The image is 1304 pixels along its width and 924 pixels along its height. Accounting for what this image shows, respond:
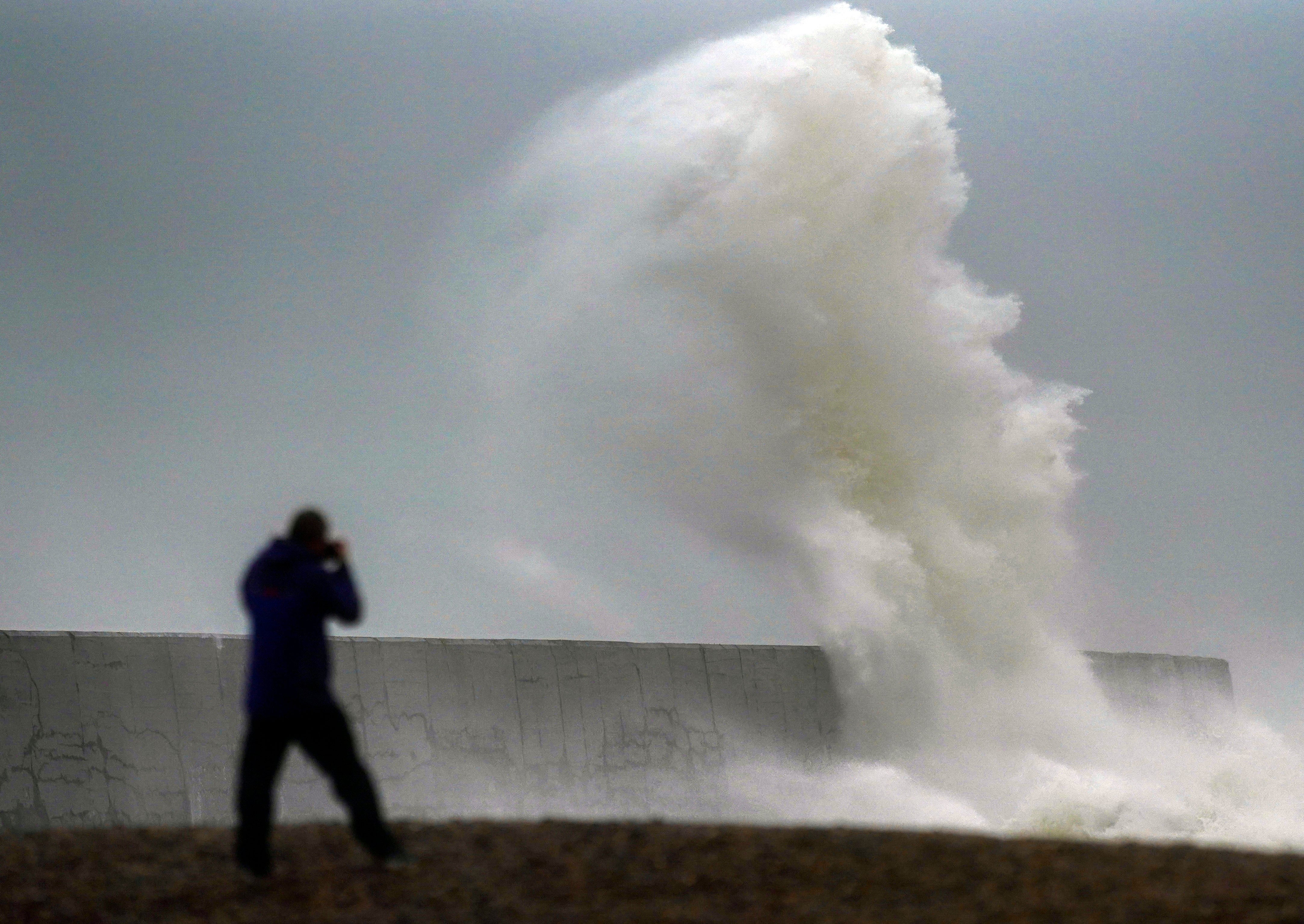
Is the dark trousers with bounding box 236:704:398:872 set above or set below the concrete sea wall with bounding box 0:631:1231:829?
below

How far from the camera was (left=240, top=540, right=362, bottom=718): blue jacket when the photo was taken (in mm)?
9359

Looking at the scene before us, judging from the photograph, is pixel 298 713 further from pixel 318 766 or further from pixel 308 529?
pixel 308 529

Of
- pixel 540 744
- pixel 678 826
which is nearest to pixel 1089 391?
pixel 540 744

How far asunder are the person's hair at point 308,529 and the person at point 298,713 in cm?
10

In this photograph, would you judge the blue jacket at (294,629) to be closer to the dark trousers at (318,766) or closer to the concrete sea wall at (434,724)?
the dark trousers at (318,766)

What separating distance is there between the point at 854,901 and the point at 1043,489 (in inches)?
765

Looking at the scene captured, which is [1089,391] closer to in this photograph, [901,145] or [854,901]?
[901,145]

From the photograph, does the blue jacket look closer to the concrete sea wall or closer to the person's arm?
the person's arm

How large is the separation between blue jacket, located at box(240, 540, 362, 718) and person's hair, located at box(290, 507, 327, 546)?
0.04 metres

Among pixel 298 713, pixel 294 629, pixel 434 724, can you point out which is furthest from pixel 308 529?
pixel 434 724

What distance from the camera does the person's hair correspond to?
9.57 m

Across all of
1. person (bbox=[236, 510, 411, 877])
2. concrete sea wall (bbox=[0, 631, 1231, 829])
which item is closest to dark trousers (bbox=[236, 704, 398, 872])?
person (bbox=[236, 510, 411, 877])

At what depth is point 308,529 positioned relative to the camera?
9.57 meters

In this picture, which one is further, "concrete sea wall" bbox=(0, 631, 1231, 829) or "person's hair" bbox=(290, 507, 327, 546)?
"concrete sea wall" bbox=(0, 631, 1231, 829)
